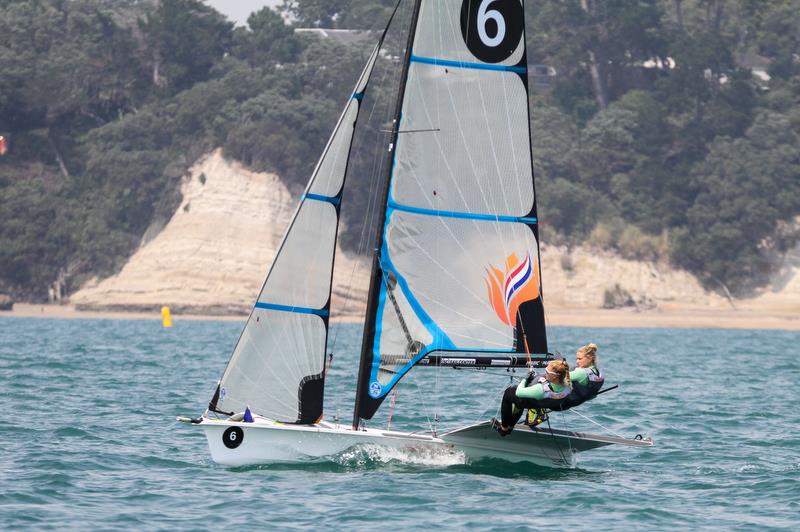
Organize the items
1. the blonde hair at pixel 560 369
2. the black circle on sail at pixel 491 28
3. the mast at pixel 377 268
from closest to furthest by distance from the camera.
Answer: the blonde hair at pixel 560 369 < the mast at pixel 377 268 < the black circle on sail at pixel 491 28

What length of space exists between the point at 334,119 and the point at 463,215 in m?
67.2

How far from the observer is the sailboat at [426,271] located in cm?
1586

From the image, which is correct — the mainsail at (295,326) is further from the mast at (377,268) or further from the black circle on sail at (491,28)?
the black circle on sail at (491,28)

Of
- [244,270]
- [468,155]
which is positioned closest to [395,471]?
[468,155]

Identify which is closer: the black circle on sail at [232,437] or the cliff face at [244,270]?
the black circle on sail at [232,437]

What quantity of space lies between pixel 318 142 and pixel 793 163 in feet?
92.5

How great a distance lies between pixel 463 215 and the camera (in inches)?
649

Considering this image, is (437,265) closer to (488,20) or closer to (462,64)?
(462,64)

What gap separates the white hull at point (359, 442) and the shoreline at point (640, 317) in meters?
55.8

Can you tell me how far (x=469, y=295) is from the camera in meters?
16.6

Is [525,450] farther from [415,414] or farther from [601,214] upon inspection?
[601,214]

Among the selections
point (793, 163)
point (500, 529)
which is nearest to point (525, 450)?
point (500, 529)

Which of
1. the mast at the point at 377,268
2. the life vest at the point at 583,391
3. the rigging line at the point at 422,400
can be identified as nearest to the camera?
the life vest at the point at 583,391

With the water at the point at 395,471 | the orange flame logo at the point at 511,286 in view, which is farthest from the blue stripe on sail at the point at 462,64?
the water at the point at 395,471
